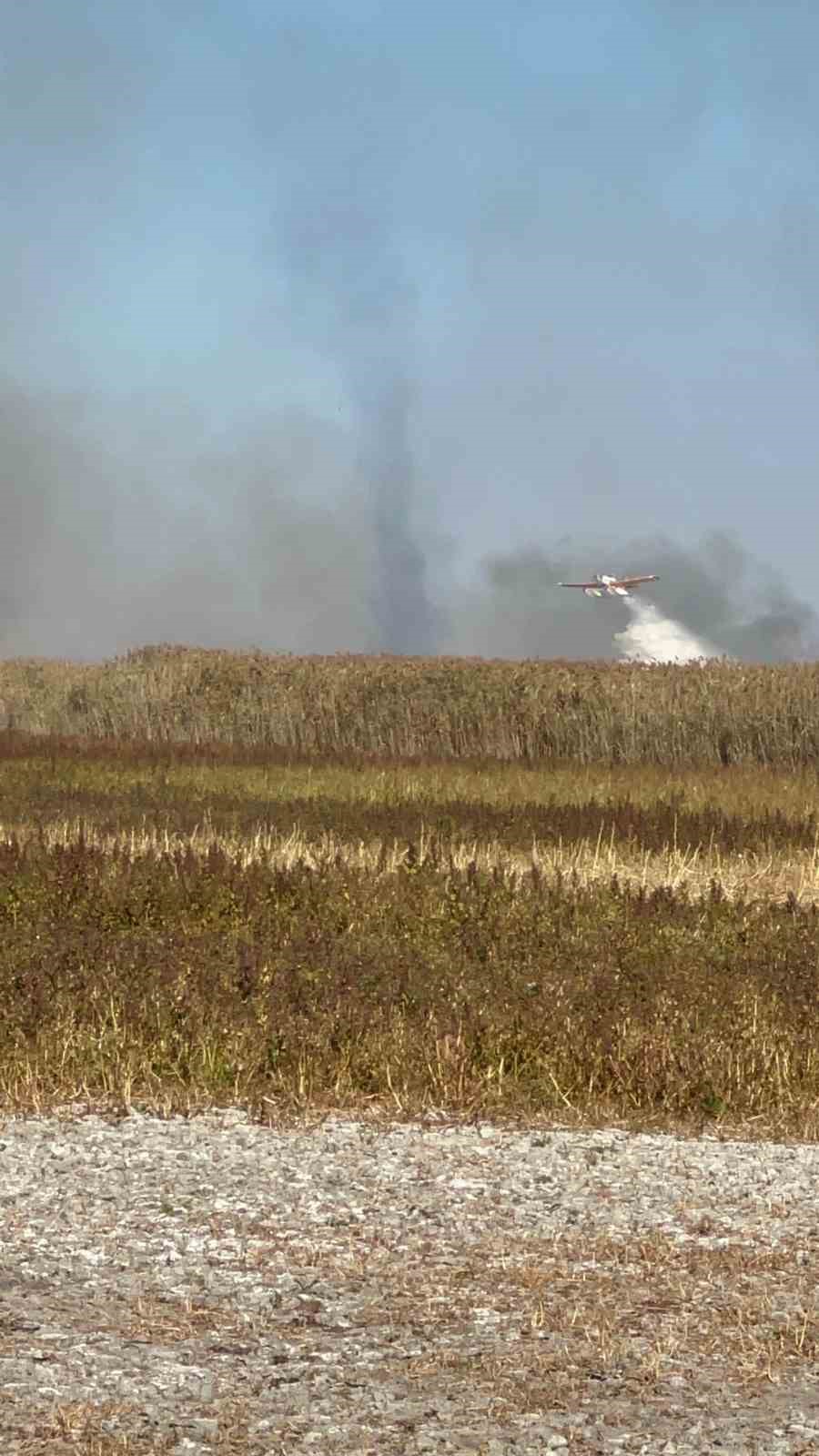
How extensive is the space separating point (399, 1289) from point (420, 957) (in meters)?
6.16

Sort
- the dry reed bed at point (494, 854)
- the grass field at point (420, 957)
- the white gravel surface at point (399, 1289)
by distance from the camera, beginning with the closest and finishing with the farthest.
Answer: the white gravel surface at point (399, 1289), the grass field at point (420, 957), the dry reed bed at point (494, 854)

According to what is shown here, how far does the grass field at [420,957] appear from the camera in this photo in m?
10.6

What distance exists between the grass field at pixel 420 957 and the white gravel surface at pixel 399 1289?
0.91 metres

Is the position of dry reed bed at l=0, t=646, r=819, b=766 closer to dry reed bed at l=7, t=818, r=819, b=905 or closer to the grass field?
the grass field

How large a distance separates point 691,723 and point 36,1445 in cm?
3255

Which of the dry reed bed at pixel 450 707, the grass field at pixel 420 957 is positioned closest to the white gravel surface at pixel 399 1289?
the grass field at pixel 420 957

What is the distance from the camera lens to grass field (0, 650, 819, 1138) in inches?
416

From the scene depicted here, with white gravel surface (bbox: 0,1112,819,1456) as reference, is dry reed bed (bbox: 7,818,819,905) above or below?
above

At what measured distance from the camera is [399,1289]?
6852 millimetres

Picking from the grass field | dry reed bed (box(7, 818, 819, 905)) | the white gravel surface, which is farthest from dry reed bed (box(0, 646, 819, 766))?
the white gravel surface

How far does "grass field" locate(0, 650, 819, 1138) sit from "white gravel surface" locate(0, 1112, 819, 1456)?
906 millimetres

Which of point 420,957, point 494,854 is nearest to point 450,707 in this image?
point 494,854

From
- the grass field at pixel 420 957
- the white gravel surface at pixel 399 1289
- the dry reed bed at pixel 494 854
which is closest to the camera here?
the white gravel surface at pixel 399 1289

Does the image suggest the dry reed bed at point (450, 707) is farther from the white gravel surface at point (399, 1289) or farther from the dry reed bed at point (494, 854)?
the white gravel surface at point (399, 1289)
